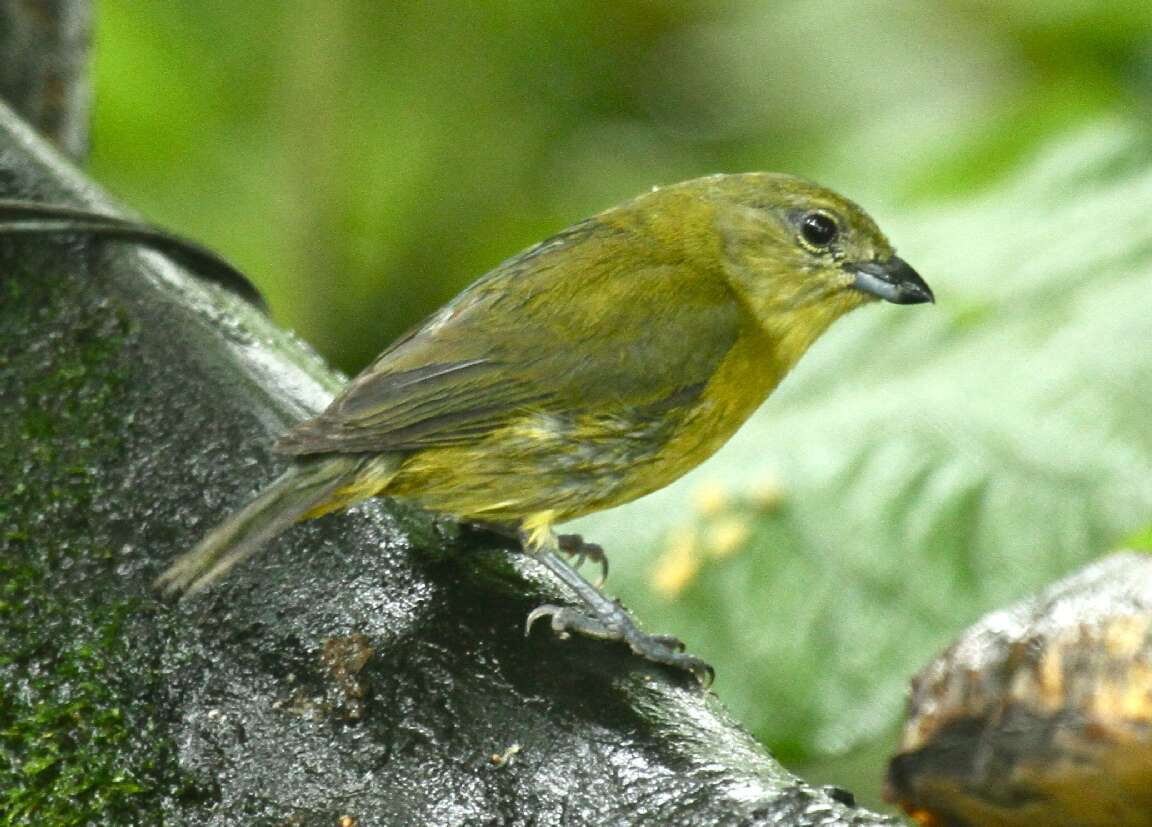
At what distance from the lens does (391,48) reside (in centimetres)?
476

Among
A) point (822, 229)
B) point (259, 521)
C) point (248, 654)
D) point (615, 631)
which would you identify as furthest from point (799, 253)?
point (248, 654)

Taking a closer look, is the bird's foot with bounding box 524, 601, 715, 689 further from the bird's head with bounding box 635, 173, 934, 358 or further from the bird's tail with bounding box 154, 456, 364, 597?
the bird's head with bounding box 635, 173, 934, 358

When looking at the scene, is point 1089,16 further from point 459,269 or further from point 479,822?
point 479,822

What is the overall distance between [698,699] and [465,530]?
0.44m

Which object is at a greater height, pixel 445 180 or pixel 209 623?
pixel 445 180

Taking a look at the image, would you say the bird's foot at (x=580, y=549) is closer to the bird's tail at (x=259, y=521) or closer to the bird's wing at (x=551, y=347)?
the bird's wing at (x=551, y=347)

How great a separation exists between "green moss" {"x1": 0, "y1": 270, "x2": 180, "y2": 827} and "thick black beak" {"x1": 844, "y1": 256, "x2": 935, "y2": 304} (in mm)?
1310

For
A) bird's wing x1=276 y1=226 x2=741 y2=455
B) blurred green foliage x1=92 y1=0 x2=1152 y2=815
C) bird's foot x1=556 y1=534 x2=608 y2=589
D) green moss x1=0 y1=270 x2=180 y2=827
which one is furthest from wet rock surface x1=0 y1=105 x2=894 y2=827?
blurred green foliage x1=92 y1=0 x2=1152 y2=815

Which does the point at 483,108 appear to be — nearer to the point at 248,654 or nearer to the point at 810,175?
the point at 810,175

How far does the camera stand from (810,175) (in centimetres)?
432

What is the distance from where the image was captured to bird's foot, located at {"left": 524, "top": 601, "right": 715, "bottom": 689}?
6.42 feet

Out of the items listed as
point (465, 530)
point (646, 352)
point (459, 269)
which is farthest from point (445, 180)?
point (465, 530)

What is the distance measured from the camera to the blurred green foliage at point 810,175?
10.5 ft

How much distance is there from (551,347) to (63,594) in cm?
90
